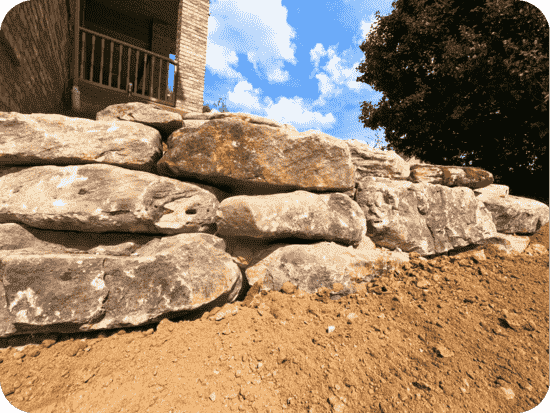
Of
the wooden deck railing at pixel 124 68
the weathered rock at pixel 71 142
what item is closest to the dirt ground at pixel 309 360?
the weathered rock at pixel 71 142

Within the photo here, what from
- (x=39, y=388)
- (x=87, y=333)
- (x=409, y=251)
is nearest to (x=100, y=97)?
(x=87, y=333)

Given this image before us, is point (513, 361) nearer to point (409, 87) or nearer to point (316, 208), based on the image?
point (316, 208)

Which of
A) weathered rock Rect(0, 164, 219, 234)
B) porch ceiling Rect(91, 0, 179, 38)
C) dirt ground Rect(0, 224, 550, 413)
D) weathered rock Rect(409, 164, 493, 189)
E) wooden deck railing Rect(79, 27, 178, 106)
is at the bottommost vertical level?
dirt ground Rect(0, 224, 550, 413)

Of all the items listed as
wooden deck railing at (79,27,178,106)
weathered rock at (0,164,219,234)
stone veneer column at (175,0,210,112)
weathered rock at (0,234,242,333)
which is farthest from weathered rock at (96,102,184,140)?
stone veneer column at (175,0,210,112)

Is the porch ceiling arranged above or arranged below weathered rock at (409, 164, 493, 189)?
above

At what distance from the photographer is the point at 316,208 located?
2.32m

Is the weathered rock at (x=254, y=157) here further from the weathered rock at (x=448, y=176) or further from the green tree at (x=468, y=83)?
the green tree at (x=468, y=83)

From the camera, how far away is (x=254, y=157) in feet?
7.29

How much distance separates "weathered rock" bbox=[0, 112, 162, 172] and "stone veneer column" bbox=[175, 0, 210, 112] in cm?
448

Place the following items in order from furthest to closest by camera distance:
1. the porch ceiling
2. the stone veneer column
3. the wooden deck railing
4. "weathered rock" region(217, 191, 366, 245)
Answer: the porch ceiling
the stone veneer column
the wooden deck railing
"weathered rock" region(217, 191, 366, 245)

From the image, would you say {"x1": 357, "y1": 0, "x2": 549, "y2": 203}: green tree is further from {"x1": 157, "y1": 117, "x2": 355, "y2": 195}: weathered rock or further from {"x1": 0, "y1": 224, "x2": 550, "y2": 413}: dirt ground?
{"x1": 0, "y1": 224, "x2": 550, "y2": 413}: dirt ground

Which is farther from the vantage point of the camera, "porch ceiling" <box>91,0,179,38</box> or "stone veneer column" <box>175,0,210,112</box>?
"porch ceiling" <box>91,0,179,38</box>

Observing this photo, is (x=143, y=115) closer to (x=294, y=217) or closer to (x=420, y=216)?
(x=294, y=217)

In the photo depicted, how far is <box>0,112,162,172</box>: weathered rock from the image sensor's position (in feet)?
6.60
